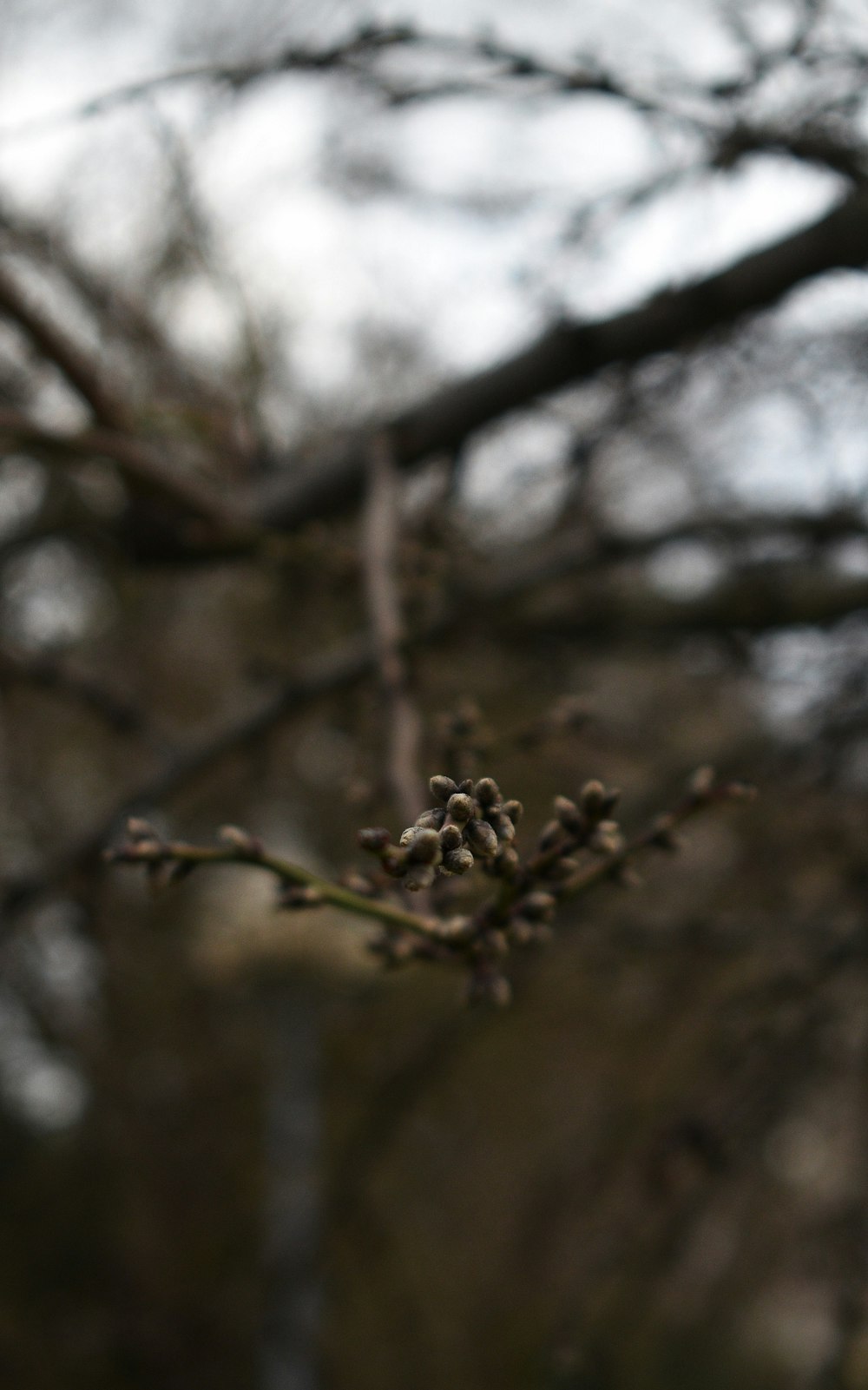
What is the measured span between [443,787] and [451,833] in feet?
0.08

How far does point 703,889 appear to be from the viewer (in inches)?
127

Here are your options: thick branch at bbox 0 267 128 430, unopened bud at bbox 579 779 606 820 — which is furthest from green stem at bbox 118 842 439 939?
thick branch at bbox 0 267 128 430

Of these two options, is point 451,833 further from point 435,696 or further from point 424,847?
point 435,696

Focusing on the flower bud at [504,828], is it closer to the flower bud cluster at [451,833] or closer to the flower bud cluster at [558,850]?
the flower bud cluster at [451,833]

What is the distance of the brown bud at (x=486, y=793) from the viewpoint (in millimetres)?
512

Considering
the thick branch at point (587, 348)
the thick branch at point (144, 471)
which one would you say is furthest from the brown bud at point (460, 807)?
the thick branch at point (144, 471)

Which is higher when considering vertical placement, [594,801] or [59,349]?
[59,349]

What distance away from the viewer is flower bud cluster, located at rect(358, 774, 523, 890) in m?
0.48

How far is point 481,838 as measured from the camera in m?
0.49

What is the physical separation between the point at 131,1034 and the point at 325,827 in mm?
1443

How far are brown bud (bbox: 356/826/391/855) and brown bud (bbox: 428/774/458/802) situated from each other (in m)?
0.06

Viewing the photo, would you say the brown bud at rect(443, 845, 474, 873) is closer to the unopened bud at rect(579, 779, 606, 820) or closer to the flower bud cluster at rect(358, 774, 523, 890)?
the flower bud cluster at rect(358, 774, 523, 890)

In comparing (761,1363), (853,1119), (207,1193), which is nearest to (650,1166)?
(853,1119)

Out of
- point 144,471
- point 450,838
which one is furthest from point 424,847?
point 144,471
